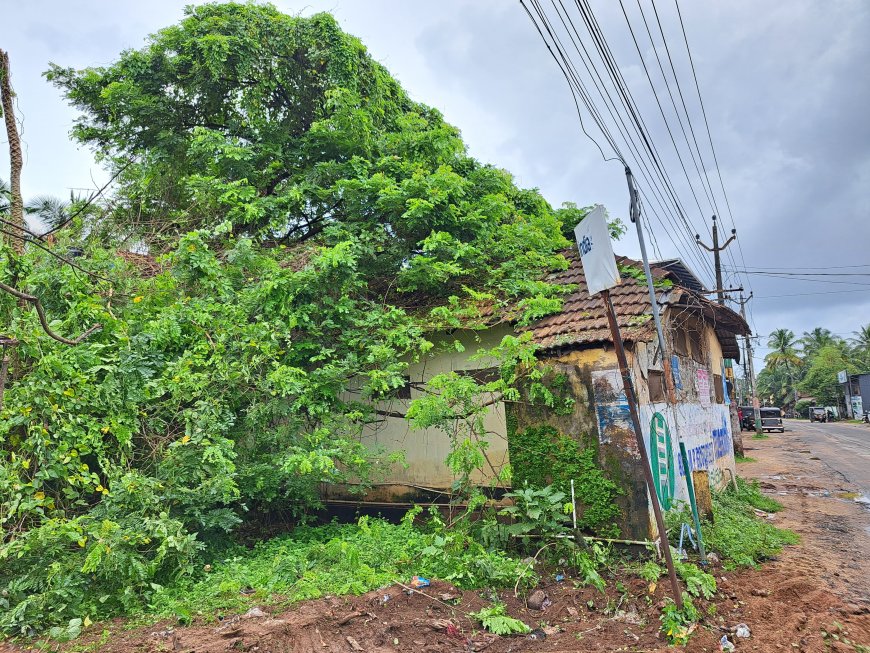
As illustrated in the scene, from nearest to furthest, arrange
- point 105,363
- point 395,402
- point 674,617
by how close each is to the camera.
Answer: point 674,617, point 105,363, point 395,402

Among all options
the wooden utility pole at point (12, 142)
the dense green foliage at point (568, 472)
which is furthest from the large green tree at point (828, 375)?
the wooden utility pole at point (12, 142)

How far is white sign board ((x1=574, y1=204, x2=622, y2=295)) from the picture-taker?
4.29 metres

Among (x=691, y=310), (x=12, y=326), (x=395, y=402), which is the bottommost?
(x=395, y=402)

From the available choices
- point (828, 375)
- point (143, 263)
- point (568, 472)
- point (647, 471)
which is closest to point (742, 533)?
point (568, 472)

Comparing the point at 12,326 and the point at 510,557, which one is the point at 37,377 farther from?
the point at 510,557

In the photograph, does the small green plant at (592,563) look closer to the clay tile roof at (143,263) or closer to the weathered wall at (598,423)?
the weathered wall at (598,423)

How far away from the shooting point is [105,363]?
588cm

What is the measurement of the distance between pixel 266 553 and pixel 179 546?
1379mm

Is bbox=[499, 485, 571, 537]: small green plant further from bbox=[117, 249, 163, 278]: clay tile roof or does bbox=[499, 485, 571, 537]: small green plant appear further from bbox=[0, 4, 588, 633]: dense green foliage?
bbox=[117, 249, 163, 278]: clay tile roof

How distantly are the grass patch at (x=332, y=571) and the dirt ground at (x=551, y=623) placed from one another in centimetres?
22

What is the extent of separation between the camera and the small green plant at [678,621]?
4223mm

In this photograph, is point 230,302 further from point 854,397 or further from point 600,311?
point 854,397

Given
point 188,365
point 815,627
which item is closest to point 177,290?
point 188,365

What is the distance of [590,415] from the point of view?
6.28 m
